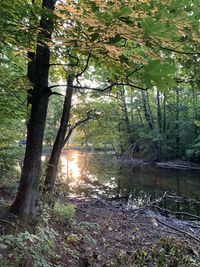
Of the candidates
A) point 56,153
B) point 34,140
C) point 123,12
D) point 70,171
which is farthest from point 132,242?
point 70,171

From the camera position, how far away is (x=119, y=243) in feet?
16.3

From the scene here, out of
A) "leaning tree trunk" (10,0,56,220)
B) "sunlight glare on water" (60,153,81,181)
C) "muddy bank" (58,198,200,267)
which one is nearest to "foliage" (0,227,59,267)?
"muddy bank" (58,198,200,267)

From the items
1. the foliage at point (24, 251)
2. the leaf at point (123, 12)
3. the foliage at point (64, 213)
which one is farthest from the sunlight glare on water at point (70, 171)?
the leaf at point (123, 12)

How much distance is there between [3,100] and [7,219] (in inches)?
79.6

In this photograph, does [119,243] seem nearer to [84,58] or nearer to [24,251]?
[24,251]

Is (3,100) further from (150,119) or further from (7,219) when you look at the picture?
(150,119)

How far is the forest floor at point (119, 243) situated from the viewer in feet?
13.0

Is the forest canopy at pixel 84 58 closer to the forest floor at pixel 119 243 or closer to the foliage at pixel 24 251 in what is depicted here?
the foliage at pixel 24 251

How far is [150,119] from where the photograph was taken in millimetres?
26609

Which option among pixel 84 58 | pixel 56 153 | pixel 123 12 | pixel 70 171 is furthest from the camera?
pixel 70 171

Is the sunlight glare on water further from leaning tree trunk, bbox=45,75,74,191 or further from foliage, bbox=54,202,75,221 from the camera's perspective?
foliage, bbox=54,202,75,221

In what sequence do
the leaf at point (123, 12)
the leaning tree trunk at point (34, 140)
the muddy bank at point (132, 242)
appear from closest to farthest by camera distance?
the leaf at point (123, 12) → the leaning tree trunk at point (34, 140) → the muddy bank at point (132, 242)

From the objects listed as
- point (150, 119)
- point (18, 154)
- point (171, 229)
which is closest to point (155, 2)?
point (18, 154)

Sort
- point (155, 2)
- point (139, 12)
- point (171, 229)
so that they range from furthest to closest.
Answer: point (171, 229), point (155, 2), point (139, 12)
